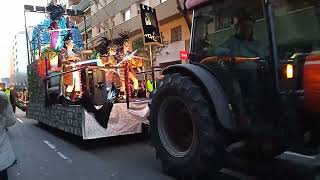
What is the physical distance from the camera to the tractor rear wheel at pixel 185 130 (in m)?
5.19

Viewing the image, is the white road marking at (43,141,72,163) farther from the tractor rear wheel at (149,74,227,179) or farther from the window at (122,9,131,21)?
the window at (122,9,131,21)

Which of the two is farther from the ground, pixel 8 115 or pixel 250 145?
pixel 8 115

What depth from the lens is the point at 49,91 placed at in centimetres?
1288

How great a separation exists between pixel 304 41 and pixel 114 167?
3839 mm

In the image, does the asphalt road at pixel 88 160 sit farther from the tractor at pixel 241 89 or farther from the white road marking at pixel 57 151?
the tractor at pixel 241 89

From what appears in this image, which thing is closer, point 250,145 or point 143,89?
point 250,145

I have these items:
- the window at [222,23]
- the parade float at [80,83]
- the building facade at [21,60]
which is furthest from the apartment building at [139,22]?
the window at [222,23]

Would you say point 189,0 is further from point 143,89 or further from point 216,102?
point 143,89

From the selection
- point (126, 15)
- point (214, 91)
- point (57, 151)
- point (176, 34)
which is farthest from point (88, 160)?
point (126, 15)

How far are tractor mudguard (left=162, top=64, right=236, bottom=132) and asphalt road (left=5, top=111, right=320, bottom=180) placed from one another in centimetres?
109

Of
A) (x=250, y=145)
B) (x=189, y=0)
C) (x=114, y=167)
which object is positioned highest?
(x=189, y=0)

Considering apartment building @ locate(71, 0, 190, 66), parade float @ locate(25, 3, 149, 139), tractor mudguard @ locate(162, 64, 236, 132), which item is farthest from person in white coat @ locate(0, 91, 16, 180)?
apartment building @ locate(71, 0, 190, 66)

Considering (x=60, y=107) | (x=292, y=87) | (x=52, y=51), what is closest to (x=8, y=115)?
(x=292, y=87)

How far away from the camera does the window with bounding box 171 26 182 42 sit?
2731 cm
